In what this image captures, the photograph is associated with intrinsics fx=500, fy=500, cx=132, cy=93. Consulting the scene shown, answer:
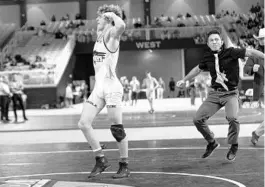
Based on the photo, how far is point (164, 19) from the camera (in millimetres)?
37500

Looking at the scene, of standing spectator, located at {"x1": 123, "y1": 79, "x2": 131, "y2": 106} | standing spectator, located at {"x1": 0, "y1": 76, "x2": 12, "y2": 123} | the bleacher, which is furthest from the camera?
the bleacher

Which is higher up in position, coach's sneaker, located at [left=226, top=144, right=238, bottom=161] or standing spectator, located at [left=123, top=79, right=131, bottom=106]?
coach's sneaker, located at [left=226, top=144, right=238, bottom=161]

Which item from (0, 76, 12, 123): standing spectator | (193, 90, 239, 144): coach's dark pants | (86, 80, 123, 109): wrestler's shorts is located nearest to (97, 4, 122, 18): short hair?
(86, 80, 123, 109): wrestler's shorts

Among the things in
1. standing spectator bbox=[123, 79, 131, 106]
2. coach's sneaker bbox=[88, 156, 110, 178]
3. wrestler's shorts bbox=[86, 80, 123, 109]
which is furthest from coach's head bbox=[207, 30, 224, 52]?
standing spectator bbox=[123, 79, 131, 106]

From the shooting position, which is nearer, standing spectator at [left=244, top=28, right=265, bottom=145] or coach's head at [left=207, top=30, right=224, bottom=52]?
coach's head at [left=207, top=30, right=224, bottom=52]

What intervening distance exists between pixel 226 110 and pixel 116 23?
204 centimetres

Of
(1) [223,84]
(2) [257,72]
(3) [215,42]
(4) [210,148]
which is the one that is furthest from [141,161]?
(2) [257,72]

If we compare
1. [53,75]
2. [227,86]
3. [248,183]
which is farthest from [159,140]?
[53,75]

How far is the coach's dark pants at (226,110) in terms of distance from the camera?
653 cm

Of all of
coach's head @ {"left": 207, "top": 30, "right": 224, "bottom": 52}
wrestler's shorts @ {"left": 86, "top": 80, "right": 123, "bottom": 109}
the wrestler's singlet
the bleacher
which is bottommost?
wrestler's shorts @ {"left": 86, "top": 80, "right": 123, "bottom": 109}

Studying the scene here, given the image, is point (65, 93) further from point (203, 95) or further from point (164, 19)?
point (164, 19)

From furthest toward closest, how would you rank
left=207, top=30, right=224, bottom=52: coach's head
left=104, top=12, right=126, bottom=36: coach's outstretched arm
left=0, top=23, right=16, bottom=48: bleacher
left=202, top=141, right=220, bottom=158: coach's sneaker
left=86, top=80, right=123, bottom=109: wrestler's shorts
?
left=0, top=23, right=16, bottom=48: bleacher → left=202, top=141, right=220, bottom=158: coach's sneaker → left=207, top=30, right=224, bottom=52: coach's head → left=86, top=80, right=123, bottom=109: wrestler's shorts → left=104, top=12, right=126, bottom=36: coach's outstretched arm

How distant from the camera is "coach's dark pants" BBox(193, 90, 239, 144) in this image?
6.53 meters

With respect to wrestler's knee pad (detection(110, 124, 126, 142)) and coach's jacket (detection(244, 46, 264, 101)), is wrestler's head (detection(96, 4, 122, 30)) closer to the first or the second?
wrestler's knee pad (detection(110, 124, 126, 142))
